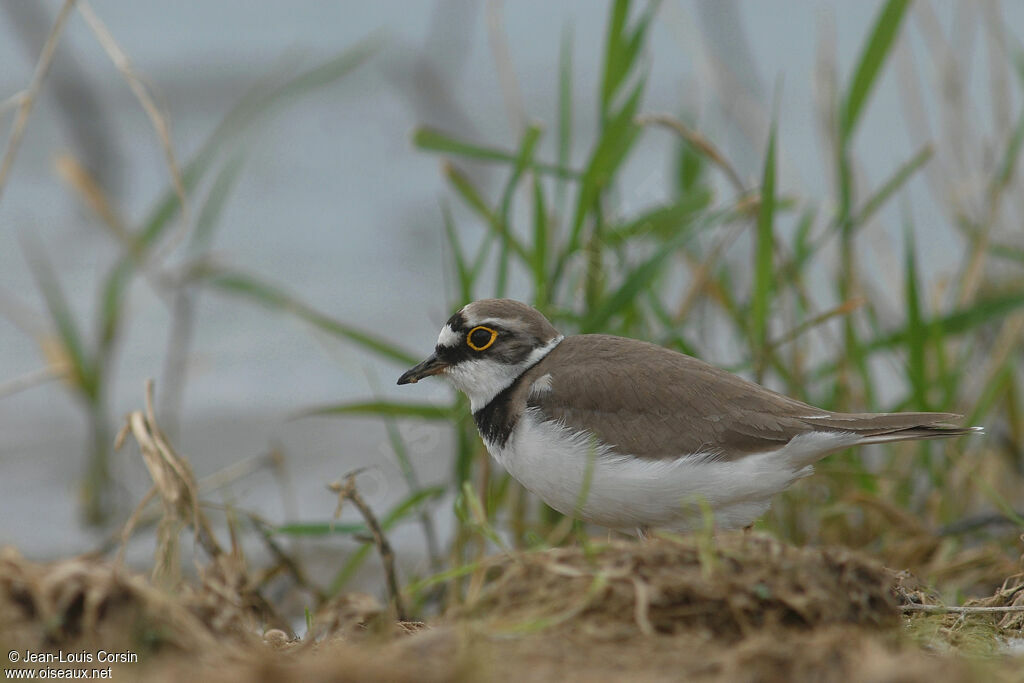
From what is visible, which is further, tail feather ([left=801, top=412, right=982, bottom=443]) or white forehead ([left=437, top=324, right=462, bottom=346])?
white forehead ([left=437, top=324, right=462, bottom=346])

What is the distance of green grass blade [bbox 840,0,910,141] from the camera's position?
19.7 feet

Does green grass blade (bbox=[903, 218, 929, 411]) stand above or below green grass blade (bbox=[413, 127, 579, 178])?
below

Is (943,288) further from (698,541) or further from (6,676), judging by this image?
(6,676)

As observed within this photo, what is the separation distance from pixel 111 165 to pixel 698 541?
32.5 feet

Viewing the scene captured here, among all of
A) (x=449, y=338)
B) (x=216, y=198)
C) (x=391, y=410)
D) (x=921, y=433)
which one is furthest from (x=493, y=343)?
(x=216, y=198)

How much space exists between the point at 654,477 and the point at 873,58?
2.74 meters

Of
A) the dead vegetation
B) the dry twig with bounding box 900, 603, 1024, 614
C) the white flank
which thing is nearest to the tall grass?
the white flank

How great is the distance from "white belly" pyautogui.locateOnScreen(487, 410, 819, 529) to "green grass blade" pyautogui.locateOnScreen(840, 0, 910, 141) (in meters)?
2.34

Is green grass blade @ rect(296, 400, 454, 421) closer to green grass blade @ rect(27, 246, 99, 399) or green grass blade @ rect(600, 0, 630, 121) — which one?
green grass blade @ rect(600, 0, 630, 121)

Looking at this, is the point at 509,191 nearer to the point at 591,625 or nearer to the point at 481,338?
the point at 481,338

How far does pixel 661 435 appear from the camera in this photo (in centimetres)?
458

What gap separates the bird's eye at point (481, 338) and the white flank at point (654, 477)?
0.58 m

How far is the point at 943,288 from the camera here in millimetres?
7336

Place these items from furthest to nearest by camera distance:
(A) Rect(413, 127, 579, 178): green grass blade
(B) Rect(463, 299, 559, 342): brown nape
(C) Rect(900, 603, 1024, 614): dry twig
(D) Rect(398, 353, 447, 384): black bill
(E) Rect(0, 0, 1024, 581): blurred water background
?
(E) Rect(0, 0, 1024, 581): blurred water background, (A) Rect(413, 127, 579, 178): green grass blade, (D) Rect(398, 353, 447, 384): black bill, (B) Rect(463, 299, 559, 342): brown nape, (C) Rect(900, 603, 1024, 614): dry twig
